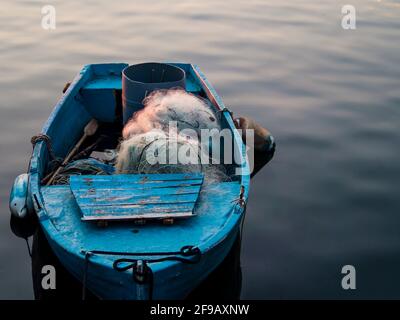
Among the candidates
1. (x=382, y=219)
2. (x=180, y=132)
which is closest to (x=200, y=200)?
(x=180, y=132)

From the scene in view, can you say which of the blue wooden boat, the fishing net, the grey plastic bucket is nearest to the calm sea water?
the blue wooden boat

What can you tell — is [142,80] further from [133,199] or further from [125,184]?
[133,199]

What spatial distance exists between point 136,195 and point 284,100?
7.89m

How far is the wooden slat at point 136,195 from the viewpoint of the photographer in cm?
620

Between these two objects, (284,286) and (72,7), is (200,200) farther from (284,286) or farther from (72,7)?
(72,7)

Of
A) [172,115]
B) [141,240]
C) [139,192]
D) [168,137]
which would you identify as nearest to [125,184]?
[139,192]

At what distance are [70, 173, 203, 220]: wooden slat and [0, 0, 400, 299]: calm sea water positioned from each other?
1.72 meters

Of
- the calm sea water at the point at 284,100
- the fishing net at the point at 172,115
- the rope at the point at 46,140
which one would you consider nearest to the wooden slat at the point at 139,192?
the fishing net at the point at 172,115

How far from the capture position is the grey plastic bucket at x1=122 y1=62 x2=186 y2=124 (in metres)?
8.95

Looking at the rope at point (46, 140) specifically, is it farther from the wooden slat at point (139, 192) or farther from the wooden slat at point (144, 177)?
the wooden slat at point (139, 192)

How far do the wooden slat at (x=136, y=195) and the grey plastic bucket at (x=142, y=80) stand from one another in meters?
2.58

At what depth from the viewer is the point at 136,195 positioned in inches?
255

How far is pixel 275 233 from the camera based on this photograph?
828cm
